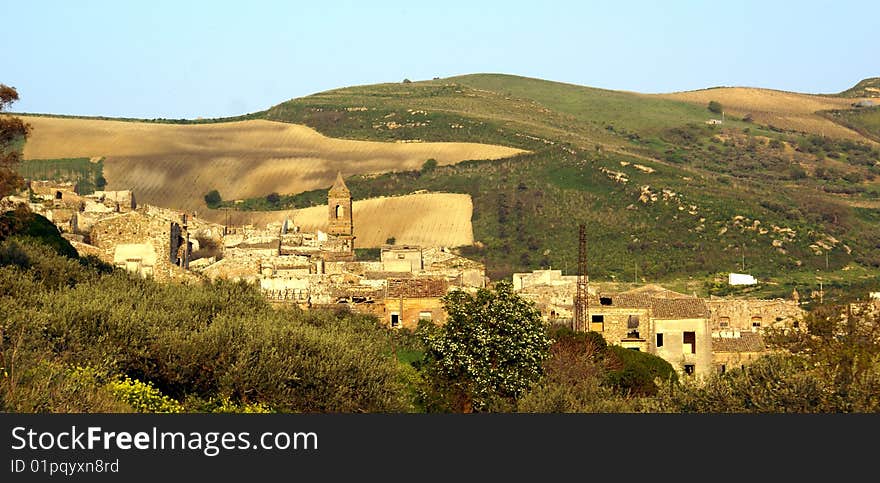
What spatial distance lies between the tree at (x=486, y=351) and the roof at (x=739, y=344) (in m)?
19.1

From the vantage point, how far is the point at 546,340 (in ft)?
142

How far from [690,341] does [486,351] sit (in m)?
19.9

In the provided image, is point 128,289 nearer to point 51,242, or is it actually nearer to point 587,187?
point 51,242

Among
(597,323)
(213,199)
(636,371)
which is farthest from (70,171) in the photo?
(636,371)

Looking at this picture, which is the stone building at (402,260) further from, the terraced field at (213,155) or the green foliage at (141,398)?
the terraced field at (213,155)

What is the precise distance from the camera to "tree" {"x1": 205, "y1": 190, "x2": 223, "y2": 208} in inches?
6123

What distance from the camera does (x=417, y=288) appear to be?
62.0m

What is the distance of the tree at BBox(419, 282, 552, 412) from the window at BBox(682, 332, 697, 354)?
667 inches

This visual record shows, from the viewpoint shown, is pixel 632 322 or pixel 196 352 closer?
pixel 196 352

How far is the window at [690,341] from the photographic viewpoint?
5941 cm

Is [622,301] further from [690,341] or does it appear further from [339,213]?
[339,213]

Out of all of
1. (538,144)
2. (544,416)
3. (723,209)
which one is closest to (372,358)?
(544,416)

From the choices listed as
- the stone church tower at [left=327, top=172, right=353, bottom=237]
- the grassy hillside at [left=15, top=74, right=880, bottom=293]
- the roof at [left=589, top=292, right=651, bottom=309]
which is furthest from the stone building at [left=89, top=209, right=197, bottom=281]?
the grassy hillside at [left=15, top=74, right=880, bottom=293]

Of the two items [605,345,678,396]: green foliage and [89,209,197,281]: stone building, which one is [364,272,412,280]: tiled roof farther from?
[605,345,678,396]: green foliage
